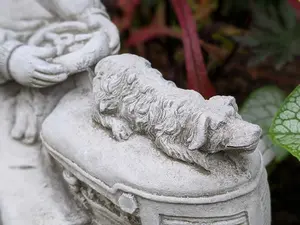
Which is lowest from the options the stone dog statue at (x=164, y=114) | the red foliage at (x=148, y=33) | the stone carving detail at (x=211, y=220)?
the red foliage at (x=148, y=33)

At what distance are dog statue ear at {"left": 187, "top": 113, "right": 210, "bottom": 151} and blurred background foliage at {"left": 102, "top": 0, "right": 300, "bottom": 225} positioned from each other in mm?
438

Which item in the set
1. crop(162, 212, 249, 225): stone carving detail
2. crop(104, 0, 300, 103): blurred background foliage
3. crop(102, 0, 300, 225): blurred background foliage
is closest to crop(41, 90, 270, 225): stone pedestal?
crop(162, 212, 249, 225): stone carving detail

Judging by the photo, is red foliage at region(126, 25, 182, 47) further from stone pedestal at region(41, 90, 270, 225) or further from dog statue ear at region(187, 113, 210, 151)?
dog statue ear at region(187, 113, 210, 151)

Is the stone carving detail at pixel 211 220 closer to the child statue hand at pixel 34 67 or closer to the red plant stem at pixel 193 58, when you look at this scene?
the child statue hand at pixel 34 67

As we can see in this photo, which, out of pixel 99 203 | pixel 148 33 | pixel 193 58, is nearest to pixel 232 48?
pixel 148 33

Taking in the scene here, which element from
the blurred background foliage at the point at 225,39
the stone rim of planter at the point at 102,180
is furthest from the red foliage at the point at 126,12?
the stone rim of planter at the point at 102,180

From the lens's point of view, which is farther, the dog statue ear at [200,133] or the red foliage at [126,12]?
the red foliage at [126,12]

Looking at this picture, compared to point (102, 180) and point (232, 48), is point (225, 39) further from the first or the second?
point (102, 180)

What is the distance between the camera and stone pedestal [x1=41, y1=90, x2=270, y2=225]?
0.81 meters

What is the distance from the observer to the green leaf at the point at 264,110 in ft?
3.80

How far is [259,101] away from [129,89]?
1.43 ft

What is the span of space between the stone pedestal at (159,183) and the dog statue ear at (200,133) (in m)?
0.04

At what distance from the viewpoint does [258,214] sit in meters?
0.85

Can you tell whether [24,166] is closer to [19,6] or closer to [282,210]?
[19,6]
